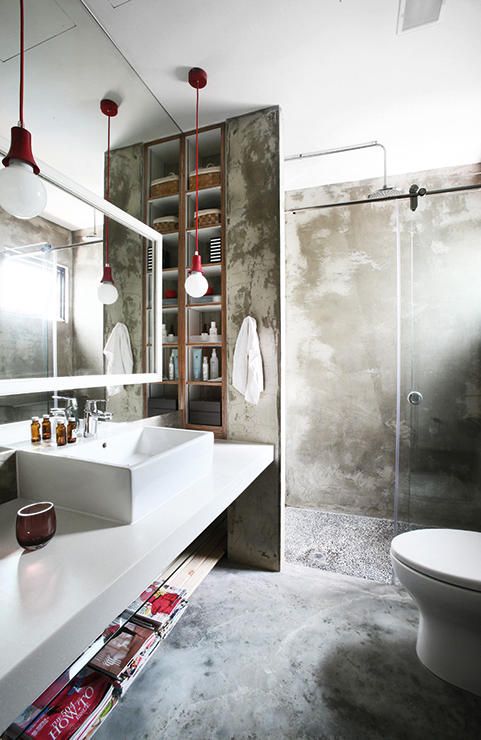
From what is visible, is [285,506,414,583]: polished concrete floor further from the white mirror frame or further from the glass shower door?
the white mirror frame

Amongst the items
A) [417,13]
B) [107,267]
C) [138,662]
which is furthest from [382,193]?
[138,662]

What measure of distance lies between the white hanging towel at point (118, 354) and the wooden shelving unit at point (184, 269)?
0.90 ft

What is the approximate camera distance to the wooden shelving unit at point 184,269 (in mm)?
1925

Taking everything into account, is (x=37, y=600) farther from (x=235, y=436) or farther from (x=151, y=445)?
(x=235, y=436)

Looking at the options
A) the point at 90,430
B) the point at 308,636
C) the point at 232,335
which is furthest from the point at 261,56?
the point at 308,636

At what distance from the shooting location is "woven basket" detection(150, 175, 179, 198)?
1901 millimetres

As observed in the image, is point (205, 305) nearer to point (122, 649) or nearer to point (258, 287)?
point (258, 287)

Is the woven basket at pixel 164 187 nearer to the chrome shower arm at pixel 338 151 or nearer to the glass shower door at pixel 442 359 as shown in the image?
the chrome shower arm at pixel 338 151

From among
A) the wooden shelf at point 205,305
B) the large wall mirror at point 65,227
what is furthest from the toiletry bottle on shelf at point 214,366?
the large wall mirror at point 65,227

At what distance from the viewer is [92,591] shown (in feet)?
2.19

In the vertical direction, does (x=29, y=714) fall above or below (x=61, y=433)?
below

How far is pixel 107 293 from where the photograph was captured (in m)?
1.49

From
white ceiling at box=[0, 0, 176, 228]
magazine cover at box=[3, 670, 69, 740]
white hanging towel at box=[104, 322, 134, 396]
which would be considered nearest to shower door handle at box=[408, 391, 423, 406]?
white hanging towel at box=[104, 322, 134, 396]

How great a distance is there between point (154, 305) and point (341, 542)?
6.36 ft
